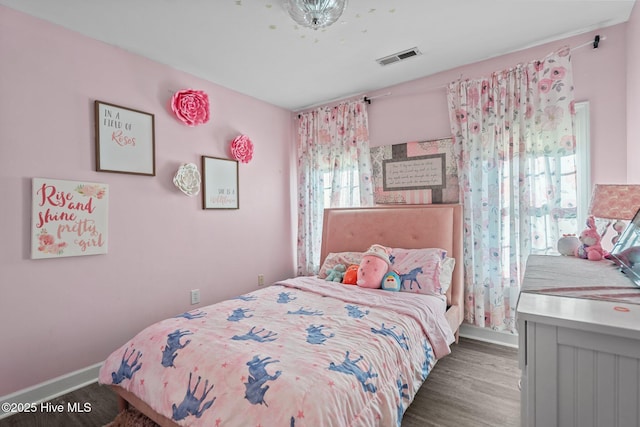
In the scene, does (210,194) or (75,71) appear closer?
(75,71)

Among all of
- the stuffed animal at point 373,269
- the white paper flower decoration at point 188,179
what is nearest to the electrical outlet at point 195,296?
the white paper flower decoration at point 188,179

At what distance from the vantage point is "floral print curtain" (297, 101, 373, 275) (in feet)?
10.8

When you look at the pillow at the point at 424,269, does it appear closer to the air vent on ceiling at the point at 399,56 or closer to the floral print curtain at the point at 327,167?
the floral print curtain at the point at 327,167

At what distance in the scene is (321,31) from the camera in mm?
2148

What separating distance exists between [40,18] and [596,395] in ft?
11.0

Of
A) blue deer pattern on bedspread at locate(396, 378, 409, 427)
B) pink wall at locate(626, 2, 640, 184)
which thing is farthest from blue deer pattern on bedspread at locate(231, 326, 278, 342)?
pink wall at locate(626, 2, 640, 184)

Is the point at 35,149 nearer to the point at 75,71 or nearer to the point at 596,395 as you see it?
the point at 75,71

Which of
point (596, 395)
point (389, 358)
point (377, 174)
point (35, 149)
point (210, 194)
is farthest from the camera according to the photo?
point (377, 174)

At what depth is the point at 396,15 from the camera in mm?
1984

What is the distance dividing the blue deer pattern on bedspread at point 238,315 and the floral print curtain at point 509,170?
1.94 metres

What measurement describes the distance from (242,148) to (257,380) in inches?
98.7

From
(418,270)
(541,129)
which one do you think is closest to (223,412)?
(418,270)

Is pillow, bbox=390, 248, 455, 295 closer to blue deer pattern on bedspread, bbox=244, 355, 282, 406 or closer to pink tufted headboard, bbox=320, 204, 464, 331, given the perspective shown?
pink tufted headboard, bbox=320, 204, 464, 331

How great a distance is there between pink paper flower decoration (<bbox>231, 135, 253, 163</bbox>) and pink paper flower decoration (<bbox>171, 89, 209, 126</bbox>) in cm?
37
